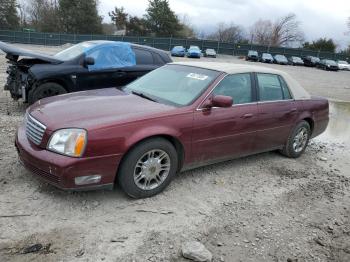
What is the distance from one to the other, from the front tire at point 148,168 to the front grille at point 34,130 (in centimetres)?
91

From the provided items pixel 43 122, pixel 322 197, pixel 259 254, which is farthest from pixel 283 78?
pixel 43 122

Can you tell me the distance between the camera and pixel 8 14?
2377 inches

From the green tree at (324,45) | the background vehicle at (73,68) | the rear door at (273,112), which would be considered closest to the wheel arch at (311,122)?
the rear door at (273,112)

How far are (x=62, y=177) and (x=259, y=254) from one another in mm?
2046

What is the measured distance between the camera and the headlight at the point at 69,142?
12.5ft

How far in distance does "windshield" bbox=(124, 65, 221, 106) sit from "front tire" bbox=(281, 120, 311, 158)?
79.7 inches

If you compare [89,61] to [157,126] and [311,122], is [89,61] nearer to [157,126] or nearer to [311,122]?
[157,126]

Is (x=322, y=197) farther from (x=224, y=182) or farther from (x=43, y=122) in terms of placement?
(x=43, y=122)

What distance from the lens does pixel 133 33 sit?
66750 mm

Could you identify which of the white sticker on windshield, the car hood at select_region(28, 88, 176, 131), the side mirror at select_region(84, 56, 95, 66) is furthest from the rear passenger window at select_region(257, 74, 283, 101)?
the side mirror at select_region(84, 56, 95, 66)

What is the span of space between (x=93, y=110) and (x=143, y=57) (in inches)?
199

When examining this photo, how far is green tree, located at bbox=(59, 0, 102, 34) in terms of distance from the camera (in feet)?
202

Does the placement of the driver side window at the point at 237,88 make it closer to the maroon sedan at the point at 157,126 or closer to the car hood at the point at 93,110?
the maroon sedan at the point at 157,126

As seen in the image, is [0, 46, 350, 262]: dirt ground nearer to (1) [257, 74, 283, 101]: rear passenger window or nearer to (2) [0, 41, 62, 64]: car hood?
(1) [257, 74, 283, 101]: rear passenger window
